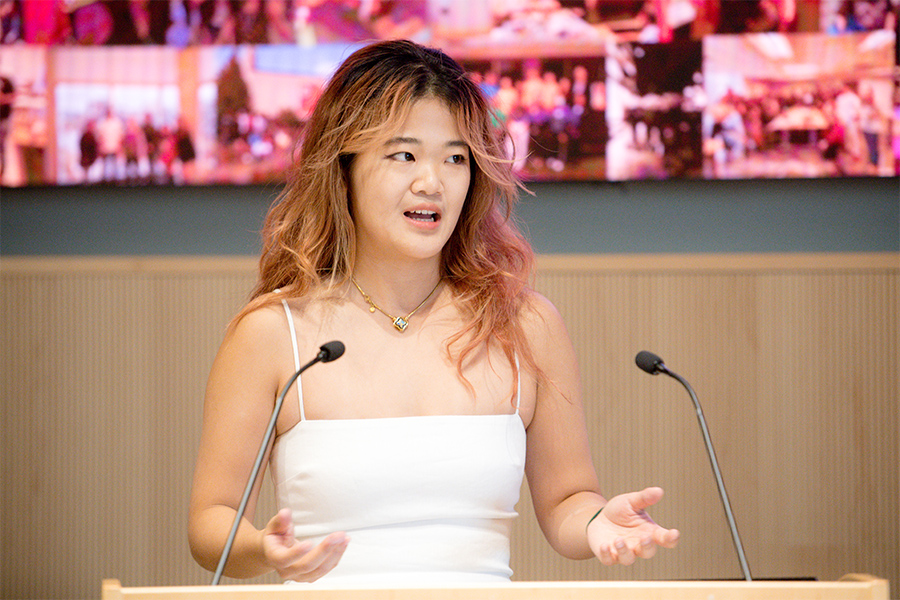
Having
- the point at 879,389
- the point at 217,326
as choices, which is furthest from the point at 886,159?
the point at 217,326

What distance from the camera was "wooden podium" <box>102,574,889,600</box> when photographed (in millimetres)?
903

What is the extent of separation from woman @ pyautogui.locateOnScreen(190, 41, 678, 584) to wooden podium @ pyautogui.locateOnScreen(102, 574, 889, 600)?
14.4 inches

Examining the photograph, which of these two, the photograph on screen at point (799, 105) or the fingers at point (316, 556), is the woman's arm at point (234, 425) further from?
the photograph on screen at point (799, 105)

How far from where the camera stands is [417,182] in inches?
57.1

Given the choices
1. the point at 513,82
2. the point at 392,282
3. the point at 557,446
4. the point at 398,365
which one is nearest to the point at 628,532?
the point at 557,446

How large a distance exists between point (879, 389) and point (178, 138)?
2.37 meters

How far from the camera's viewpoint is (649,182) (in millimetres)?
2928

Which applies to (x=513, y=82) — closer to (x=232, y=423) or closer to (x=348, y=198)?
(x=348, y=198)

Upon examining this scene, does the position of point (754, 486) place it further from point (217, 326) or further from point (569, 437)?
point (217, 326)

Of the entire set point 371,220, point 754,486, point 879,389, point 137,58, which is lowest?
point 754,486

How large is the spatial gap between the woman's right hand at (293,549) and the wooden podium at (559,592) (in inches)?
3.8

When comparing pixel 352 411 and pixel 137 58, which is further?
pixel 137 58

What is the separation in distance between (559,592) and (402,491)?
0.56 m

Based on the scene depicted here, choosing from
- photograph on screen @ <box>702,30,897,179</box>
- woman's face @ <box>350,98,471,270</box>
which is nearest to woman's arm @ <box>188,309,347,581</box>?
woman's face @ <box>350,98,471,270</box>
